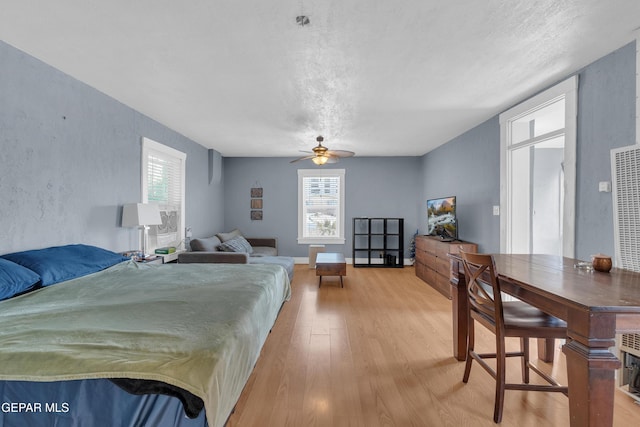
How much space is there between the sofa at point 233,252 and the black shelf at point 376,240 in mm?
1870

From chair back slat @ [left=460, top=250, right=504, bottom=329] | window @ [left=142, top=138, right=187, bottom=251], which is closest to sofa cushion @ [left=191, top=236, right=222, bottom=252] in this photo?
window @ [left=142, top=138, right=187, bottom=251]

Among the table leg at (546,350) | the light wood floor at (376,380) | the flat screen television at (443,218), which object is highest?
the flat screen television at (443,218)

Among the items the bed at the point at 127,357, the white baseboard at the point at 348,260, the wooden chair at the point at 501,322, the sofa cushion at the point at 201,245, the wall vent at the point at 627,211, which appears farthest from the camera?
the white baseboard at the point at 348,260

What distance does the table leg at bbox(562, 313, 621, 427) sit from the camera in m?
1.15

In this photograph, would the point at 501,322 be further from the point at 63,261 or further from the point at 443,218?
the point at 443,218

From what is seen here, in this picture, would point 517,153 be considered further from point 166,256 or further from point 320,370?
point 166,256

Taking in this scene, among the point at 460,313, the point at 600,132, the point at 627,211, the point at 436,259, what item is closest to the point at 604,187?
the point at 627,211

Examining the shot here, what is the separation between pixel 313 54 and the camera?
2273 mm

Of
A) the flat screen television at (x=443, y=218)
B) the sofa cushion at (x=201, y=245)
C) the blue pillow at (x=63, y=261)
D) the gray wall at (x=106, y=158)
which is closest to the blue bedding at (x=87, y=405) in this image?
the blue pillow at (x=63, y=261)

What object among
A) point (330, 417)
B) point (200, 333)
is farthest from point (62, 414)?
point (330, 417)

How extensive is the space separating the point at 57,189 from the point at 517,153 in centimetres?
486

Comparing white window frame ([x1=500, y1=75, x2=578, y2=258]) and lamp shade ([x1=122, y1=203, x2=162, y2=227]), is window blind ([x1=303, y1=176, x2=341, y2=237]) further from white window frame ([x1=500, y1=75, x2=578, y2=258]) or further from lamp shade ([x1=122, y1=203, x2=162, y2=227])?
white window frame ([x1=500, y1=75, x2=578, y2=258])

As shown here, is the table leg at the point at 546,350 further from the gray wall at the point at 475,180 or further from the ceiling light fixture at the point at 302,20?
the ceiling light fixture at the point at 302,20

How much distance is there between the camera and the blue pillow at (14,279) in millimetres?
1776
